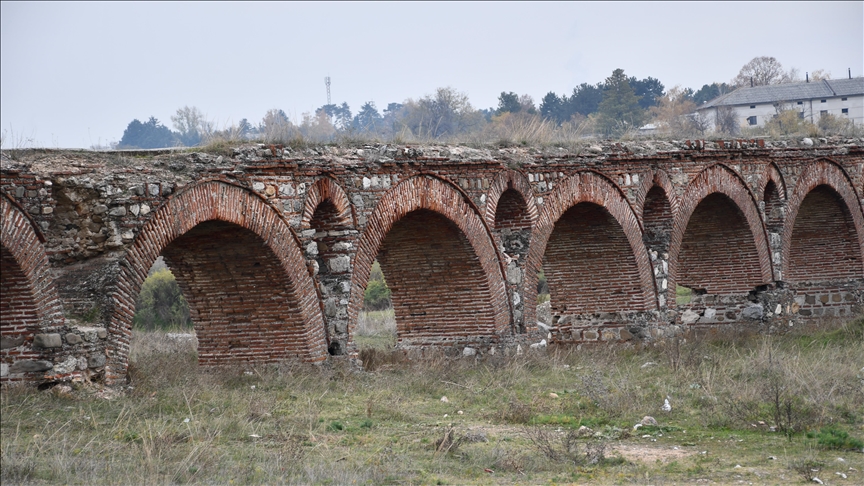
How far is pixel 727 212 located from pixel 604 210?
347 centimetres

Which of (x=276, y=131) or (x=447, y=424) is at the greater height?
(x=276, y=131)

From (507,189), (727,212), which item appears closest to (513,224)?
(507,189)

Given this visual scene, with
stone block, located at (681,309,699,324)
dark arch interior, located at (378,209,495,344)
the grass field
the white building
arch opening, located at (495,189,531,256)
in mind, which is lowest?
→ stone block, located at (681,309,699,324)

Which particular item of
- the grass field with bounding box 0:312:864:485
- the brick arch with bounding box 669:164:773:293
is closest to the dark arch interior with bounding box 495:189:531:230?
the grass field with bounding box 0:312:864:485

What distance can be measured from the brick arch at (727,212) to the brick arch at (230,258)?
7119mm

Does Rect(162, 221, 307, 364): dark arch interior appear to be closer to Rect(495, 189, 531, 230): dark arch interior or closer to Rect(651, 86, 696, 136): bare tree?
Rect(495, 189, 531, 230): dark arch interior

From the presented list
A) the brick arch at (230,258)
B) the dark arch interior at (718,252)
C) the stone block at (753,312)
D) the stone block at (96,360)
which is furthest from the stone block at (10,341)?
the stone block at (753,312)

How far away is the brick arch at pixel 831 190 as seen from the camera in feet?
57.3

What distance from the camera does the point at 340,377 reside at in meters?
10.8

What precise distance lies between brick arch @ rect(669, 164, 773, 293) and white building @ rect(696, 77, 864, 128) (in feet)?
87.1

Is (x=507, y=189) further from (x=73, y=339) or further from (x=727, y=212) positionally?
(x=73, y=339)

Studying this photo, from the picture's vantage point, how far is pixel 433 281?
1322 cm

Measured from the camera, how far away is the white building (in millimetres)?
43875

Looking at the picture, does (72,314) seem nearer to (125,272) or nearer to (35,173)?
(125,272)
